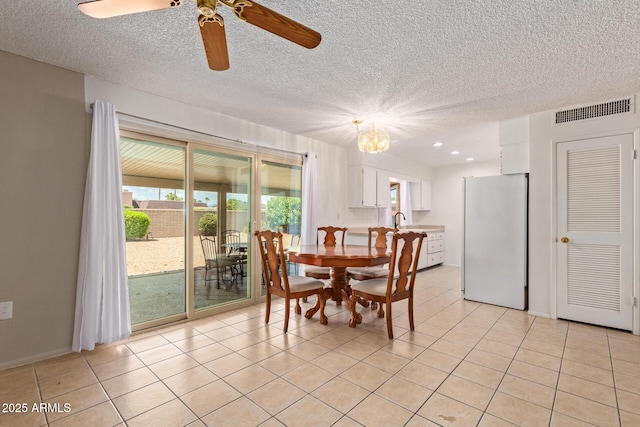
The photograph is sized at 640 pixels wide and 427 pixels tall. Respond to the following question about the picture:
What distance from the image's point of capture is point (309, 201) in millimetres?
4391

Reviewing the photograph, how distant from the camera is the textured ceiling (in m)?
1.78

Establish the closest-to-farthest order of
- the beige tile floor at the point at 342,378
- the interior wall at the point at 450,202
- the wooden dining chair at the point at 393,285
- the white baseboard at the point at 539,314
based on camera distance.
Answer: the beige tile floor at the point at 342,378
the wooden dining chair at the point at 393,285
the white baseboard at the point at 539,314
the interior wall at the point at 450,202

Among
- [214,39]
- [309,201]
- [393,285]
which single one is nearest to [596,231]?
[393,285]

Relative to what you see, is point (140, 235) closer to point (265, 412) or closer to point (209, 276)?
point (209, 276)

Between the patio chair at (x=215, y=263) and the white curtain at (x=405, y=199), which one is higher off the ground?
the white curtain at (x=405, y=199)

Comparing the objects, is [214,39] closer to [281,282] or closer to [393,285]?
[281,282]

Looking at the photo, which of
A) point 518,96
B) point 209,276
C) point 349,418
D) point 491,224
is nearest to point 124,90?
point 209,276

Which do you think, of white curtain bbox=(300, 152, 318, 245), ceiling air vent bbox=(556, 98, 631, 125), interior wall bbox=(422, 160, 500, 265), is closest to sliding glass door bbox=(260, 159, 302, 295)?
white curtain bbox=(300, 152, 318, 245)

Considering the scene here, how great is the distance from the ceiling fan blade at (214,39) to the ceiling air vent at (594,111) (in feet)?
11.8

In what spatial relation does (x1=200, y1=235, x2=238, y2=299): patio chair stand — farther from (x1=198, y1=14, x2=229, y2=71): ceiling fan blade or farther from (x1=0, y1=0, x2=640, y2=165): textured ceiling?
(x1=198, y1=14, x2=229, y2=71): ceiling fan blade

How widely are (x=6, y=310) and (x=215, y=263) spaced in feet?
5.83

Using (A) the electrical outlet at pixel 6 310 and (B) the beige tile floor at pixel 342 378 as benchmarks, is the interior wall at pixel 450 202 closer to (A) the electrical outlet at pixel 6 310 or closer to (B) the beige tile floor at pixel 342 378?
(B) the beige tile floor at pixel 342 378

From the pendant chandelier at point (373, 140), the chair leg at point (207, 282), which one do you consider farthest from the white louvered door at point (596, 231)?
the chair leg at point (207, 282)

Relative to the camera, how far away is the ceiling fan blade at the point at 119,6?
53.0 inches
